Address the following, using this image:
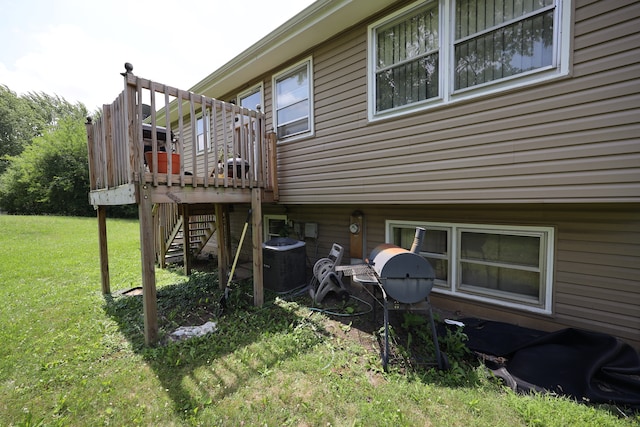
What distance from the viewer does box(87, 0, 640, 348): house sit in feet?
8.07

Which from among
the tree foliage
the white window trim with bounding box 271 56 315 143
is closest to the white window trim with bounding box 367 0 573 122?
the white window trim with bounding box 271 56 315 143

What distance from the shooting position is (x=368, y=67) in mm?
3979

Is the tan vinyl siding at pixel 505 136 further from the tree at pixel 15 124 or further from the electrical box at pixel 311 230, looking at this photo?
the tree at pixel 15 124

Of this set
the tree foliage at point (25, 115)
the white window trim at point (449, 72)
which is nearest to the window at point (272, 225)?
the white window trim at point (449, 72)

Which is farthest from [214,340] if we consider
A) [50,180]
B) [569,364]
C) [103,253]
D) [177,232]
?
[50,180]

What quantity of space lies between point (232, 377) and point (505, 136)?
3.85 meters

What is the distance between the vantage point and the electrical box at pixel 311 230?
5.80 meters

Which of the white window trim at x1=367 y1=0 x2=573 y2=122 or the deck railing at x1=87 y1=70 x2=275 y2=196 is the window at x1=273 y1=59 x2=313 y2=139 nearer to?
the deck railing at x1=87 y1=70 x2=275 y2=196

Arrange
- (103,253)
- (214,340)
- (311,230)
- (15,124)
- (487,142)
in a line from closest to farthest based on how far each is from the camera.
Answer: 1. (487,142)
2. (214,340)
3. (103,253)
4. (311,230)
5. (15,124)

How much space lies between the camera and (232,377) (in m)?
2.61

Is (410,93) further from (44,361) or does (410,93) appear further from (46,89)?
(46,89)

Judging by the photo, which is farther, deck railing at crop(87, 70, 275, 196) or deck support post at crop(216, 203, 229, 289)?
deck support post at crop(216, 203, 229, 289)

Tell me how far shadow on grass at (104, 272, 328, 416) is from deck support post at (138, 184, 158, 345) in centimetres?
22

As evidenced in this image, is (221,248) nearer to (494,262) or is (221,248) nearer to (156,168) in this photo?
(156,168)
